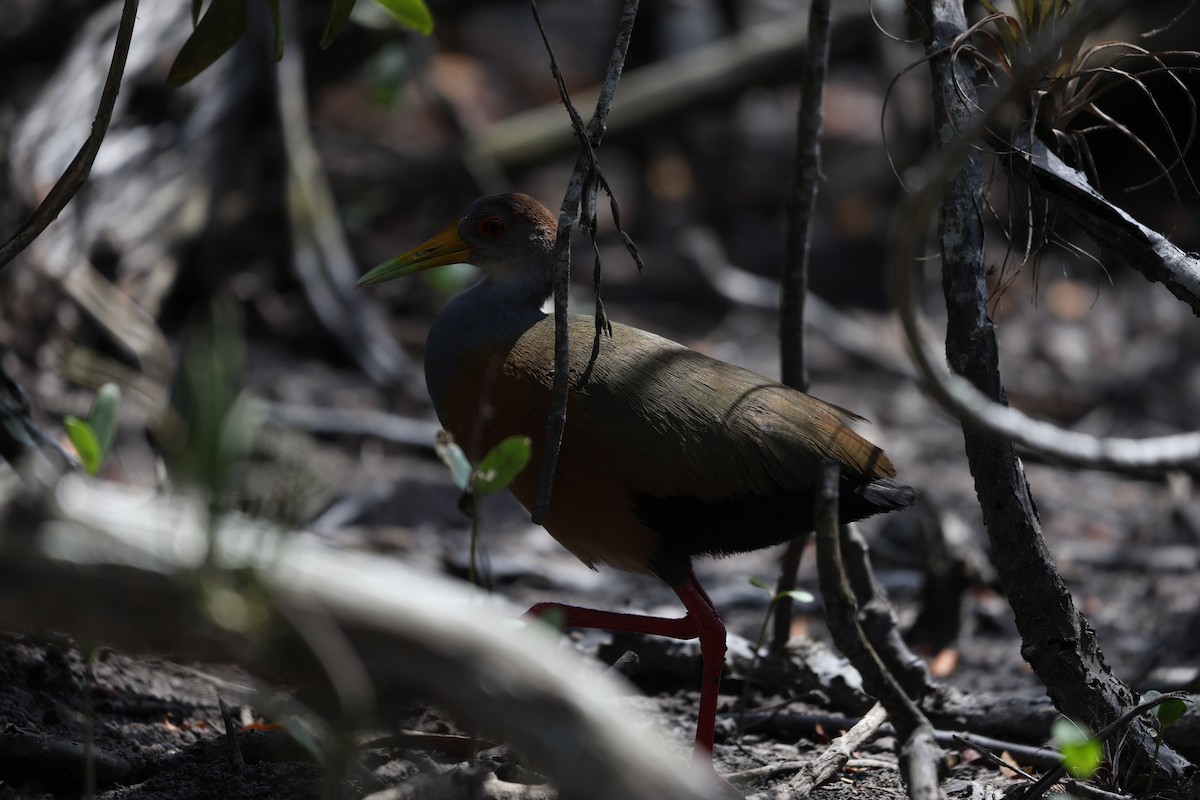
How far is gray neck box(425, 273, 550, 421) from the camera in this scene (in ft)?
10.8

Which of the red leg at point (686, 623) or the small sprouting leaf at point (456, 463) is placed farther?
the red leg at point (686, 623)

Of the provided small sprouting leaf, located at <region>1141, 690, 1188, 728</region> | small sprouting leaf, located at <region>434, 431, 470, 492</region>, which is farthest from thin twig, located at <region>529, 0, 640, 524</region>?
small sprouting leaf, located at <region>1141, 690, 1188, 728</region>

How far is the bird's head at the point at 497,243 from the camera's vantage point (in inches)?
145

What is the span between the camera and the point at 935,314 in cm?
791

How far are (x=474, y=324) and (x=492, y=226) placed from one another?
0.53 m

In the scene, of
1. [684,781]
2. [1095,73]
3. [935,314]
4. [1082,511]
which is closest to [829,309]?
[935,314]

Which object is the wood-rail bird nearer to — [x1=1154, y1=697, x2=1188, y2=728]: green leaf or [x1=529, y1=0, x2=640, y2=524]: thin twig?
[x1=529, y1=0, x2=640, y2=524]: thin twig

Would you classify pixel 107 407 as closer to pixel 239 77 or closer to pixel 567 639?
pixel 567 639

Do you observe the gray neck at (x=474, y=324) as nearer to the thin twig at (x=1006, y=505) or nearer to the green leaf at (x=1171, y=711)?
the thin twig at (x=1006, y=505)

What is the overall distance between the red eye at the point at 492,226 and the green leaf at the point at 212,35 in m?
1.20

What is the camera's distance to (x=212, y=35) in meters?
2.62

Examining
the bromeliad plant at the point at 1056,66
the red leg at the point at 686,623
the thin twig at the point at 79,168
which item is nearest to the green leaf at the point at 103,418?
the thin twig at the point at 79,168

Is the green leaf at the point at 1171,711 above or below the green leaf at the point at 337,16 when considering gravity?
below

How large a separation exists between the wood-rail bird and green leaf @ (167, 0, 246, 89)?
41.0 inches
